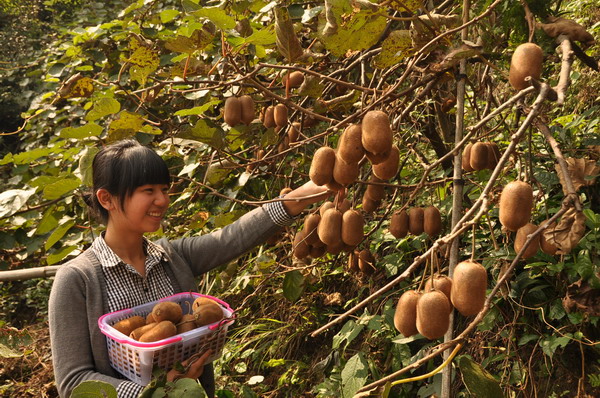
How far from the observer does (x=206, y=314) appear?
1.63 m

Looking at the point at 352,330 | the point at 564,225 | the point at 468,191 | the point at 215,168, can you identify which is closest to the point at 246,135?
the point at 215,168

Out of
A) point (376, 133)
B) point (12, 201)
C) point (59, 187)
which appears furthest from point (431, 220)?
point (12, 201)

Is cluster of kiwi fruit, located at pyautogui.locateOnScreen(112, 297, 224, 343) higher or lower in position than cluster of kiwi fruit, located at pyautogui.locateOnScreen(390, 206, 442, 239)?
lower

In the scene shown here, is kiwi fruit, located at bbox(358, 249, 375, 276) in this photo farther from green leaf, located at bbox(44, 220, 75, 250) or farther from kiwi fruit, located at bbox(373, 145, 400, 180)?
green leaf, located at bbox(44, 220, 75, 250)

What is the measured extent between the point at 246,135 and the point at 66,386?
96cm

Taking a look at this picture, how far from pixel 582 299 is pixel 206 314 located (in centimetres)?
114

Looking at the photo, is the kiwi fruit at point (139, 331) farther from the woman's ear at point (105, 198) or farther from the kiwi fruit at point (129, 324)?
the woman's ear at point (105, 198)

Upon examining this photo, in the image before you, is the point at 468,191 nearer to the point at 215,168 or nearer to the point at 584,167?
the point at 584,167

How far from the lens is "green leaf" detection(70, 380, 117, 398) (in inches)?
41.9

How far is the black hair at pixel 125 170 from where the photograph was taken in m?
1.76

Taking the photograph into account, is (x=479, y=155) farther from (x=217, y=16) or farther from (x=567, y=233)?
(x=217, y=16)

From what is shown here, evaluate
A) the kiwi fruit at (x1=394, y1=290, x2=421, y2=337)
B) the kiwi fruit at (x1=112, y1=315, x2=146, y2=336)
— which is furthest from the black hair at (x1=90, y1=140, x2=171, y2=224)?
the kiwi fruit at (x1=394, y1=290, x2=421, y2=337)

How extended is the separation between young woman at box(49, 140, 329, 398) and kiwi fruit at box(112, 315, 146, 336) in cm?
9

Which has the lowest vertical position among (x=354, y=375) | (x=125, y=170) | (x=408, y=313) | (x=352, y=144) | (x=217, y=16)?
(x=354, y=375)
